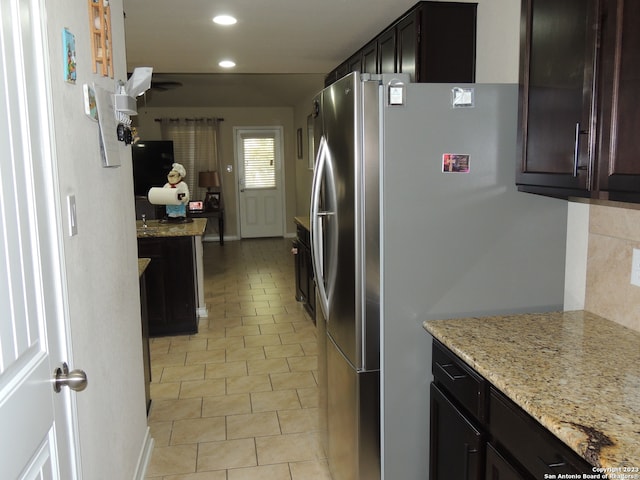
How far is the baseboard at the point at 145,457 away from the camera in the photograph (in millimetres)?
2504

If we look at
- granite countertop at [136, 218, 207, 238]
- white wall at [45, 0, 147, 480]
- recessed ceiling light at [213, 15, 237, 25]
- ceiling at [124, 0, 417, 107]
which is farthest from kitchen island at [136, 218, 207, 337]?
white wall at [45, 0, 147, 480]

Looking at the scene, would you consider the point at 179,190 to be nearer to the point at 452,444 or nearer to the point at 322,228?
the point at 322,228

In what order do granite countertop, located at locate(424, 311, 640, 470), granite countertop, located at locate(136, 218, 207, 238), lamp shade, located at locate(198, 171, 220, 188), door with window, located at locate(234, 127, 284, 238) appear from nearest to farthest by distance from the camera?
granite countertop, located at locate(424, 311, 640, 470) < granite countertop, located at locate(136, 218, 207, 238) < lamp shade, located at locate(198, 171, 220, 188) < door with window, located at locate(234, 127, 284, 238)

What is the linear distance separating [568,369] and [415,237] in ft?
2.28

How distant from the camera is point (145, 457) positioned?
2.66 meters

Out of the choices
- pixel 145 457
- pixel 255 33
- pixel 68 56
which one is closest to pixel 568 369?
pixel 68 56

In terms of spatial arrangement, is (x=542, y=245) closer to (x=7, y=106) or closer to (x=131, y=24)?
(x=7, y=106)

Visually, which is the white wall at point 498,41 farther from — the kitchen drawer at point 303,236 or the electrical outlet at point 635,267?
the kitchen drawer at point 303,236

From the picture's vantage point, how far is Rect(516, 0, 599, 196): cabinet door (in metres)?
1.52

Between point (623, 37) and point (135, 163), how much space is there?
845 cm

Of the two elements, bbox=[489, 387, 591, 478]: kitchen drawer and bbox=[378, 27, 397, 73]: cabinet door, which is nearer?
bbox=[489, 387, 591, 478]: kitchen drawer

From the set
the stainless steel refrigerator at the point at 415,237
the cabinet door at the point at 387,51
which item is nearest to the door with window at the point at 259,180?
the cabinet door at the point at 387,51

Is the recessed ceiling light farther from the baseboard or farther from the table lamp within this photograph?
the table lamp

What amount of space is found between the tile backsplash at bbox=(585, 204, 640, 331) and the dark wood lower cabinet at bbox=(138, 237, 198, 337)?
3336mm
